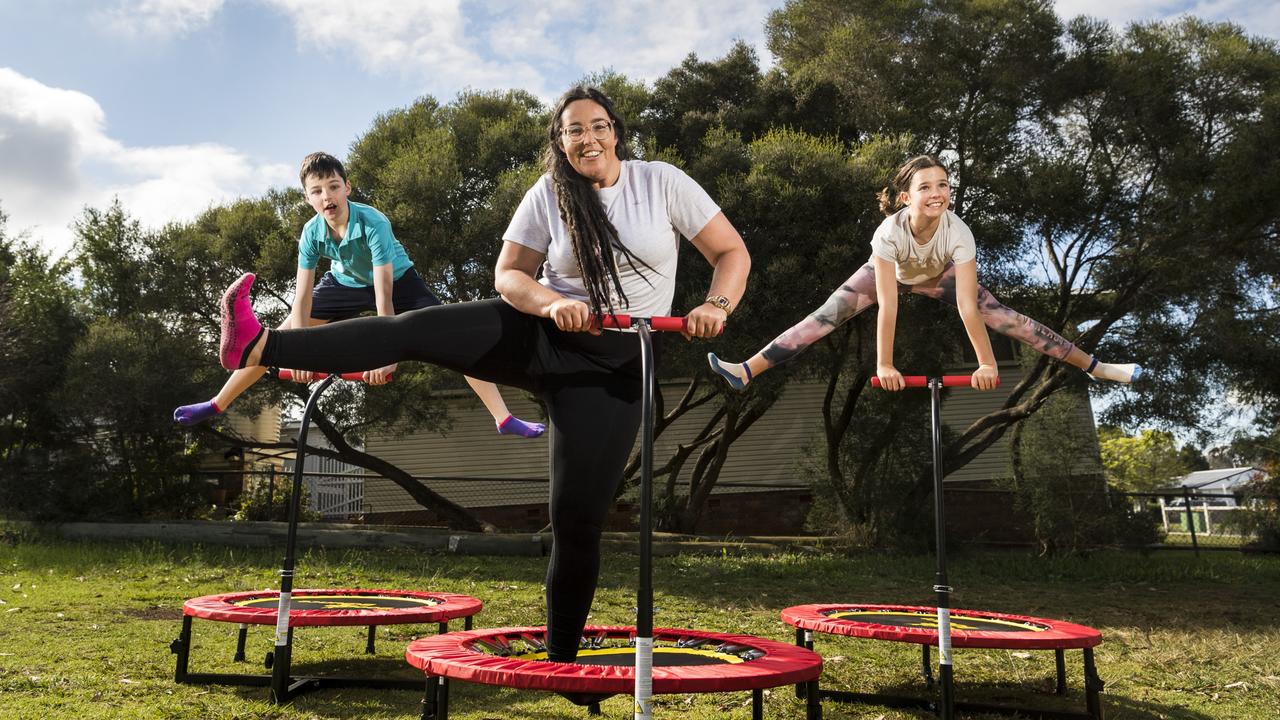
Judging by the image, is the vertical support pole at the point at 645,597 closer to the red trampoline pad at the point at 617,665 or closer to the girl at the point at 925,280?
the red trampoline pad at the point at 617,665

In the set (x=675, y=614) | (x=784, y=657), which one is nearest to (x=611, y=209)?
(x=784, y=657)

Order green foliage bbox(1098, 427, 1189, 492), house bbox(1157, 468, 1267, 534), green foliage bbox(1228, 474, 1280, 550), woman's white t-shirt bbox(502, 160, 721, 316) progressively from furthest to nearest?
green foliage bbox(1098, 427, 1189, 492) → house bbox(1157, 468, 1267, 534) → green foliage bbox(1228, 474, 1280, 550) → woman's white t-shirt bbox(502, 160, 721, 316)

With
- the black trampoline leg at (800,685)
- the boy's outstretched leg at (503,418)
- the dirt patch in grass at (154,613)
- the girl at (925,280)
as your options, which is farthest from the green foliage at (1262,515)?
the dirt patch in grass at (154,613)

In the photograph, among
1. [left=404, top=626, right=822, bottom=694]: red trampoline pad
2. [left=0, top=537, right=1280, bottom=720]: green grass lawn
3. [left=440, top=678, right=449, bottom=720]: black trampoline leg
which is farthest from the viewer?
[left=0, top=537, right=1280, bottom=720]: green grass lawn

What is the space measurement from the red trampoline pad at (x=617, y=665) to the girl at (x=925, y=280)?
4.11 feet

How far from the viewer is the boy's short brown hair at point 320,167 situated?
14.1 feet

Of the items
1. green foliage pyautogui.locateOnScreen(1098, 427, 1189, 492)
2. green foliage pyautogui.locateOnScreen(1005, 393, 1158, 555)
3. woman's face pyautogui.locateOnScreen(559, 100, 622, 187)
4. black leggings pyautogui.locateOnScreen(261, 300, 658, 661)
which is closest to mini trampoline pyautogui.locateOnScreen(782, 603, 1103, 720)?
black leggings pyautogui.locateOnScreen(261, 300, 658, 661)

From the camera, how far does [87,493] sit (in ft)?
36.0

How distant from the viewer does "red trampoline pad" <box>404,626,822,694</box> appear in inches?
95.9

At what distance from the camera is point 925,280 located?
14.8ft

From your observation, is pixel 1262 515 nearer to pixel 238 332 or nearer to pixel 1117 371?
pixel 1117 371

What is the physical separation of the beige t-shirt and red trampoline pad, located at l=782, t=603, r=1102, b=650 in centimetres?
163

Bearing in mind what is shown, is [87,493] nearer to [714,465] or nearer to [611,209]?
[714,465]

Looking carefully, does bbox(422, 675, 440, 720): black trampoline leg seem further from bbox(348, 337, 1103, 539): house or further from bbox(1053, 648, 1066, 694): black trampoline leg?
bbox(348, 337, 1103, 539): house
